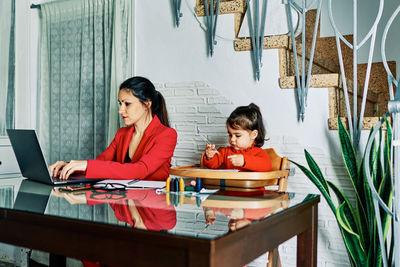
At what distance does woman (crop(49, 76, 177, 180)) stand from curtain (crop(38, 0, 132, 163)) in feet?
1.95

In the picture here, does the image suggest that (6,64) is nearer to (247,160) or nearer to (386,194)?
(247,160)

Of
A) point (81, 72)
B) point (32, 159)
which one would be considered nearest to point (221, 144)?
point (32, 159)

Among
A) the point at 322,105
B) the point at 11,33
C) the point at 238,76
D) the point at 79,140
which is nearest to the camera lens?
the point at 322,105

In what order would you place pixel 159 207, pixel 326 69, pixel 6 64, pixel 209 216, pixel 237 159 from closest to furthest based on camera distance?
pixel 209 216
pixel 159 207
pixel 237 159
pixel 326 69
pixel 6 64

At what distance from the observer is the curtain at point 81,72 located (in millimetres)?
3193

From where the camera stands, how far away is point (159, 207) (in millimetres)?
1348

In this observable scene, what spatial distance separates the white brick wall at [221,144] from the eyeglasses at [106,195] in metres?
1.19

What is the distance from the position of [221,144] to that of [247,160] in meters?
0.75

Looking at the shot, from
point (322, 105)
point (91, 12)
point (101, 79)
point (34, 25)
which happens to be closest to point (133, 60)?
point (101, 79)

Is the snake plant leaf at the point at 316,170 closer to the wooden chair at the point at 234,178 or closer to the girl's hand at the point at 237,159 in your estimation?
the wooden chair at the point at 234,178

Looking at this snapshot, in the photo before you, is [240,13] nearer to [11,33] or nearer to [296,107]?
[296,107]

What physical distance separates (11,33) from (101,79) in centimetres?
103

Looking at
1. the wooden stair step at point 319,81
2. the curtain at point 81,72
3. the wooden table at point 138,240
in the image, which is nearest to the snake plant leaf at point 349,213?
the wooden stair step at point 319,81

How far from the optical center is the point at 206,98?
2855mm
